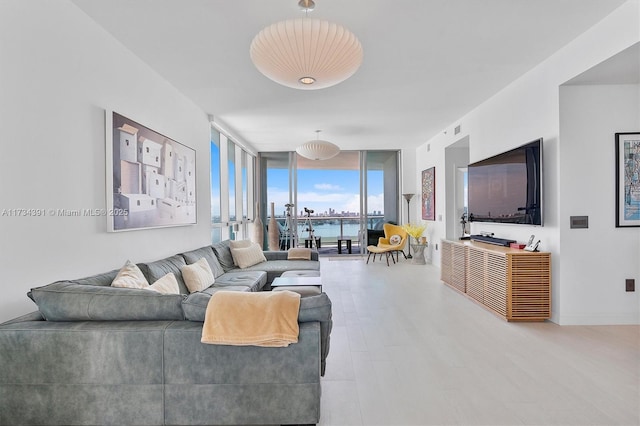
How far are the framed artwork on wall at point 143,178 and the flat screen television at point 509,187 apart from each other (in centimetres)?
397

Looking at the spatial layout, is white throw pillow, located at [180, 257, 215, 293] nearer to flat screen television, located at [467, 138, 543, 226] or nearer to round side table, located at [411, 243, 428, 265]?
flat screen television, located at [467, 138, 543, 226]

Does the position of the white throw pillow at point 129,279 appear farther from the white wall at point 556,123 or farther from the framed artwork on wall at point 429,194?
the framed artwork on wall at point 429,194

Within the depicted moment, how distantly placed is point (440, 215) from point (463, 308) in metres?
3.01

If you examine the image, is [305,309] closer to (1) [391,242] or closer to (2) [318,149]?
(2) [318,149]

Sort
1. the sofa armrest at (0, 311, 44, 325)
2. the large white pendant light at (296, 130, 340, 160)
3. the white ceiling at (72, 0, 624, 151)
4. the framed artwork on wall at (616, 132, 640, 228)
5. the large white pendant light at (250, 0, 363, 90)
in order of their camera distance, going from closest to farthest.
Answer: the sofa armrest at (0, 311, 44, 325)
the large white pendant light at (250, 0, 363, 90)
the white ceiling at (72, 0, 624, 151)
the framed artwork on wall at (616, 132, 640, 228)
the large white pendant light at (296, 130, 340, 160)

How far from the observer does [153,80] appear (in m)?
3.45

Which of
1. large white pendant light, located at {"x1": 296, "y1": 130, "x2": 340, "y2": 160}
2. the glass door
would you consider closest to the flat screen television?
large white pendant light, located at {"x1": 296, "y1": 130, "x2": 340, "y2": 160}

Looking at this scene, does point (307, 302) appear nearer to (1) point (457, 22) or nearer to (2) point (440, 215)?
(1) point (457, 22)

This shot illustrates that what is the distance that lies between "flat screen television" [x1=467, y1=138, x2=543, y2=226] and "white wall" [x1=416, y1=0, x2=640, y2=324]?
0.11 m

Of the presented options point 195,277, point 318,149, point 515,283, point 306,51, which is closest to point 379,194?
point 318,149

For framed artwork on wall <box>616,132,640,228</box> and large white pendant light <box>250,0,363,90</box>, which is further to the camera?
framed artwork on wall <box>616,132,640,228</box>

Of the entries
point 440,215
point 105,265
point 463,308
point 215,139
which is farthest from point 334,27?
point 440,215

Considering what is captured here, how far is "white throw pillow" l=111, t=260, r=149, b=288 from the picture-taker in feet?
7.50

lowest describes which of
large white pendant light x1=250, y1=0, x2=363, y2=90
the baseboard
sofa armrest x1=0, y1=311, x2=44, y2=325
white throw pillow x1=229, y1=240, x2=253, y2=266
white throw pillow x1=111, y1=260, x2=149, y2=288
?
the baseboard
